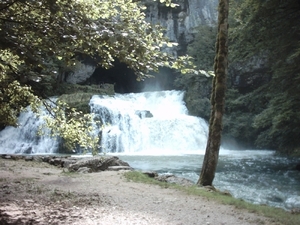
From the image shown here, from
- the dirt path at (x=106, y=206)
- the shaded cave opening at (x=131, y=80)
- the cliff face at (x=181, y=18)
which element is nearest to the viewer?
the dirt path at (x=106, y=206)

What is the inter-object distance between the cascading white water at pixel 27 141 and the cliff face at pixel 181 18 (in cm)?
1711

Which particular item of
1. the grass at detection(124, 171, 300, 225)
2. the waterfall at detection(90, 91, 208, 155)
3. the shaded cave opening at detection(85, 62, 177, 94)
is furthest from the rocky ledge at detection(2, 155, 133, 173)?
the shaded cave opening at detection(85, 62, 177, 94)

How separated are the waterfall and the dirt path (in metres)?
13.9

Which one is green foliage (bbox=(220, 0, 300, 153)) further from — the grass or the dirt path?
the dirt path

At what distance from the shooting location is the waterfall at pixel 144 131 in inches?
786

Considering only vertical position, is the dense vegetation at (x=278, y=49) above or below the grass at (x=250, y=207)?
above

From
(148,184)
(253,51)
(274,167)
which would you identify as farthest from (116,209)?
(274,167)

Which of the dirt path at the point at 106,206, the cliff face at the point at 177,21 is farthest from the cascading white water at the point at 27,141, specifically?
the dirt path at the point at 106,206

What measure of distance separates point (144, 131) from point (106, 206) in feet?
55.3

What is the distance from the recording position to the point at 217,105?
23.7ft

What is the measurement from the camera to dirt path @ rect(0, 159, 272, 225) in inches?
142

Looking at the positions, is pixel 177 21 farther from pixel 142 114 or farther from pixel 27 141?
pixel 27 141

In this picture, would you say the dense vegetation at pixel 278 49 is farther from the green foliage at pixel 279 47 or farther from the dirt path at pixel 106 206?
the dirt path at pixel 106 206

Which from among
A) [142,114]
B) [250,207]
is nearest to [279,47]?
[250,207]
